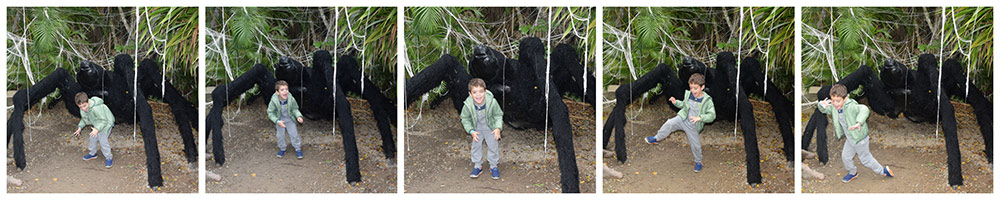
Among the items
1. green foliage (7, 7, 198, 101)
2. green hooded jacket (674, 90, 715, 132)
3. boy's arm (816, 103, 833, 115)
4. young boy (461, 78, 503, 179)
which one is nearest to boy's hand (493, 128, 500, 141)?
young boy (461, 78, 503, 179)

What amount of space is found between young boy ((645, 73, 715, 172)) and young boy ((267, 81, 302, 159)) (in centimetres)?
217

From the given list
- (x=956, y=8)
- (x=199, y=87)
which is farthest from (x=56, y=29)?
(x=956, y=8)

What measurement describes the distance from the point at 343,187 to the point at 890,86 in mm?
3447

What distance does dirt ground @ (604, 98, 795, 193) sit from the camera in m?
4.57

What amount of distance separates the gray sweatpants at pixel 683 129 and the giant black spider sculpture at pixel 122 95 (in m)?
2.88

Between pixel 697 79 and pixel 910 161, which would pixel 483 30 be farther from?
pixel 910 161

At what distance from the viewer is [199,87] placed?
15.0 feet

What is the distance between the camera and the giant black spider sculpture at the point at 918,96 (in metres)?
4.58

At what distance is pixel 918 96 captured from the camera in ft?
15.1

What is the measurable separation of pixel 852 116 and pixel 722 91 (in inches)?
32.5

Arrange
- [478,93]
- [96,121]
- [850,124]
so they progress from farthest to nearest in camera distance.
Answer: [96,121], [850,124], [478,93]

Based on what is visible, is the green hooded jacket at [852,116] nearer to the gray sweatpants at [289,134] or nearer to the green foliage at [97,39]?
the gray sweatpants at [289,134]

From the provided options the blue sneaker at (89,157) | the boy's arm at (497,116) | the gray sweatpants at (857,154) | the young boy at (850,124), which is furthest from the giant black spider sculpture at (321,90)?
the gray sweatpants at (857,154)

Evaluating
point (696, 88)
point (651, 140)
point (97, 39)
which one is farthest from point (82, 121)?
point (696, 88)
